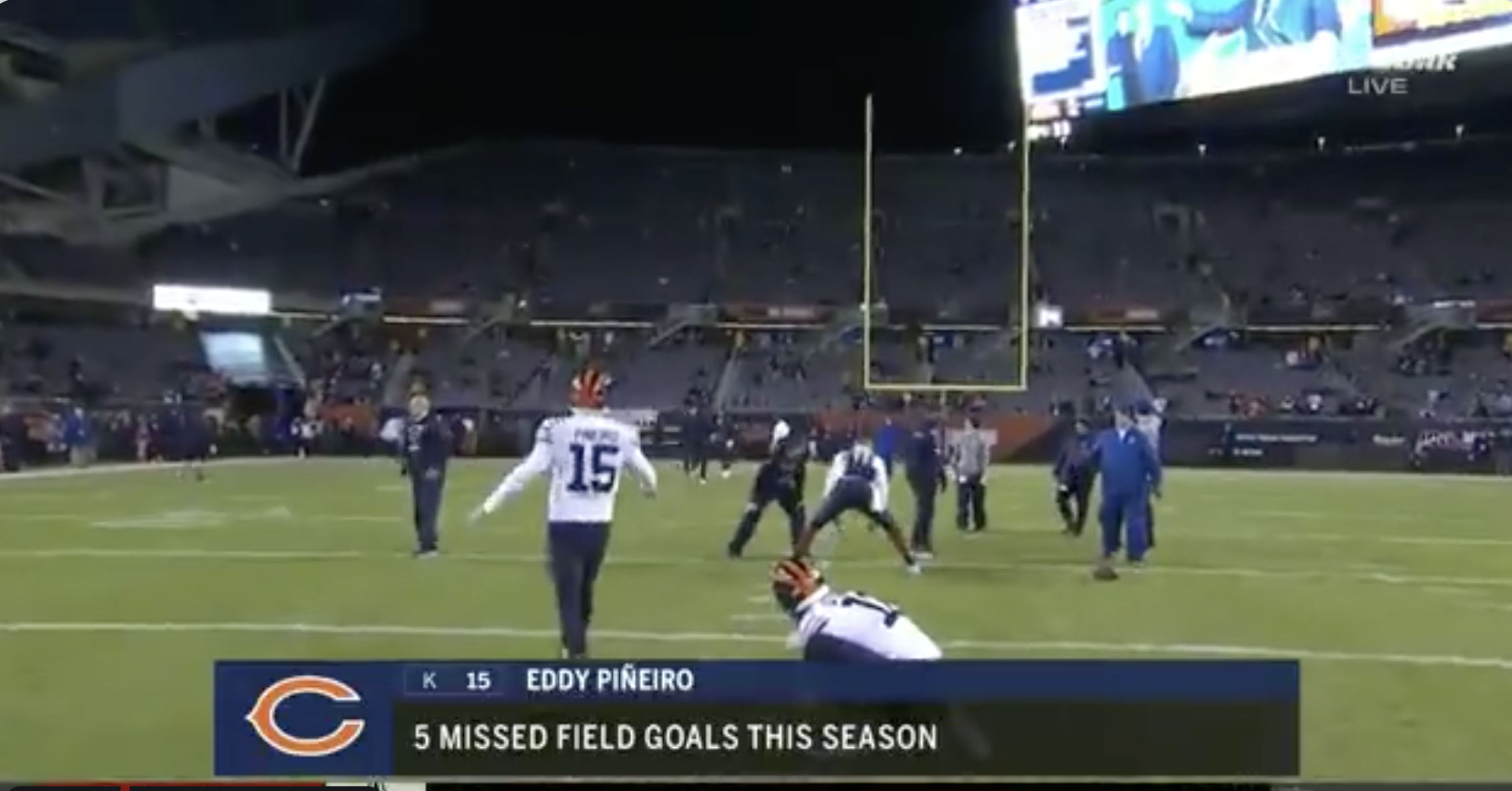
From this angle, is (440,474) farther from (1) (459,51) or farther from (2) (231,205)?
(2) (231,205)

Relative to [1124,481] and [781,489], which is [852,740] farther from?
[1124,481]

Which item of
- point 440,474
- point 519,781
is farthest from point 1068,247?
point 519,781

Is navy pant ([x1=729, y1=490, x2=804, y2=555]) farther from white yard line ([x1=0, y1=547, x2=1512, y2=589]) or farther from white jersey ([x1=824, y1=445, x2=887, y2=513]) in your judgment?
white jersey ([x1=824, y1=445, x2=887, y2=513])

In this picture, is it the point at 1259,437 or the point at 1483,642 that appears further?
the point at 1259,437

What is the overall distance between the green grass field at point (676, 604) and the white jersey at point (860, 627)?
3.50 feet

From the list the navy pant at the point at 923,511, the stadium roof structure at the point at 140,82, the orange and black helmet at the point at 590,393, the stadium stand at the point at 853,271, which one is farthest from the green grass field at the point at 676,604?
the stadium roof structure at the point at 140,82

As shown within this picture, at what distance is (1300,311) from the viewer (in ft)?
69.3

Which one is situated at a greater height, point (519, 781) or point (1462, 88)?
point (1462, 88)

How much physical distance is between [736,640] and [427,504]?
375 centimetres

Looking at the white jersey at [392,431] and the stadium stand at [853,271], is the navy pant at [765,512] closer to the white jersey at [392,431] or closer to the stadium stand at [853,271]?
the stadium stand at [853,271]

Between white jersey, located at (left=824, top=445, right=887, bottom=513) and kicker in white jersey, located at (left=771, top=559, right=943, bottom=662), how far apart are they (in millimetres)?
3562

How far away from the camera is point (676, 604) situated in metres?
6.64

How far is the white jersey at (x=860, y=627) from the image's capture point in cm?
387

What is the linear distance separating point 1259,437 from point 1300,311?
4.29 metres
